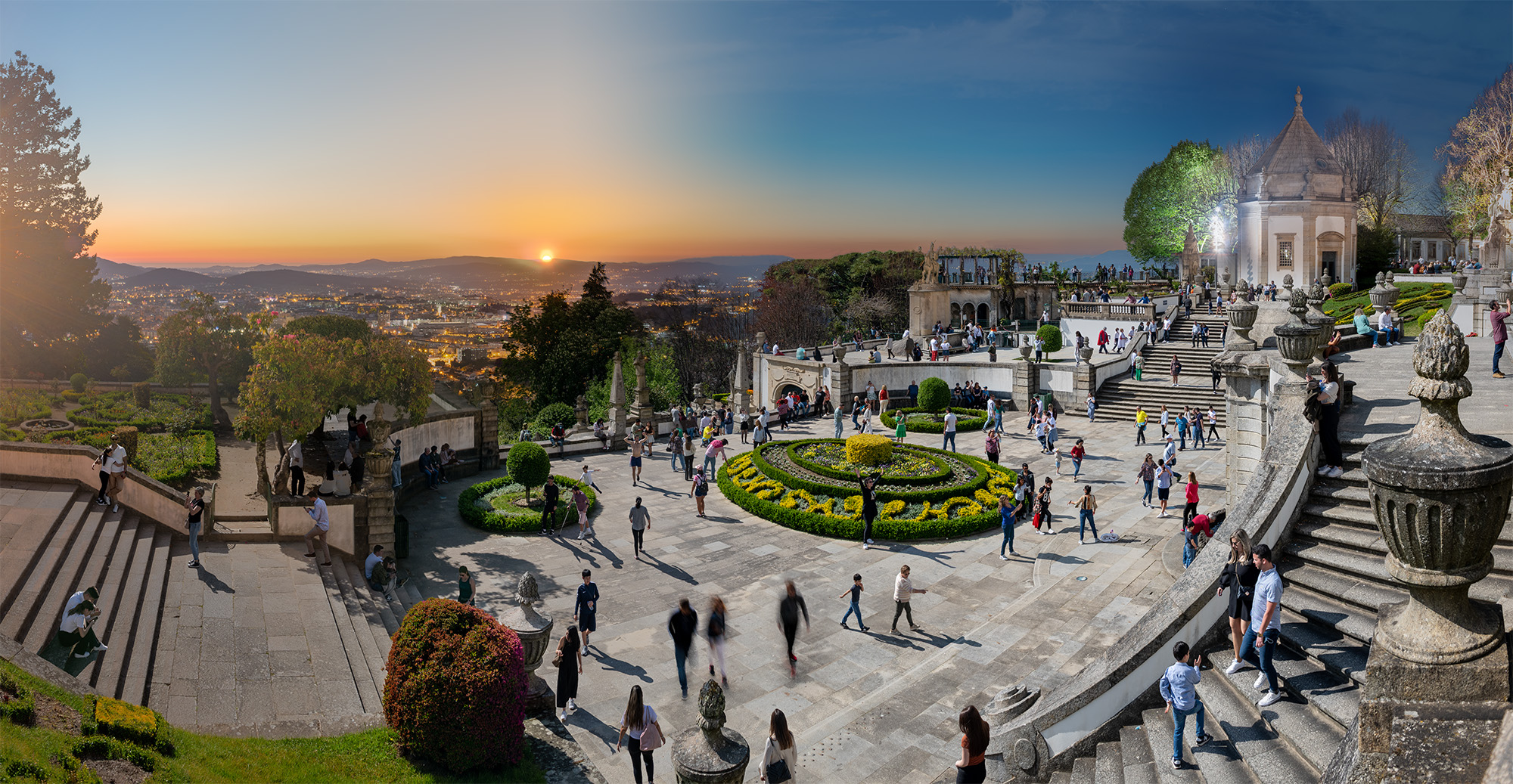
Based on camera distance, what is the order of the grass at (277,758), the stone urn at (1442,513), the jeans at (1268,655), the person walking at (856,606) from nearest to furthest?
the stone urn at (1442,513) → the jeans at (1268,655) → the grass at (277,758) → the person walking at (856,606)

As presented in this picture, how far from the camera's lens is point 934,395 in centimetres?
3116

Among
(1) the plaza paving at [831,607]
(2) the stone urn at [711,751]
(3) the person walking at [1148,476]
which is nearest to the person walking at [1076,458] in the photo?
(1) the plaza paving at [831,607]

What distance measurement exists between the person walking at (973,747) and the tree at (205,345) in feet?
103

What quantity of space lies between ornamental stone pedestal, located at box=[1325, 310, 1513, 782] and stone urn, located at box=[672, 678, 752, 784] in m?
4.89

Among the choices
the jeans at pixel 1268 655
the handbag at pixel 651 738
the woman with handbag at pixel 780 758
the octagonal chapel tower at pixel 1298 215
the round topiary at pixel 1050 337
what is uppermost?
the octagonal chapel tower at pixel 1298 215

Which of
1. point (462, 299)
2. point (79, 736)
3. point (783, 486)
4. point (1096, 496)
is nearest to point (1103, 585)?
point (1096, 496)

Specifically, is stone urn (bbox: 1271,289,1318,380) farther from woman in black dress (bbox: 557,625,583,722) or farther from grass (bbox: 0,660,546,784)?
grass (bbox: 0,660,546,784)

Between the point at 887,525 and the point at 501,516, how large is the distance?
868 cm

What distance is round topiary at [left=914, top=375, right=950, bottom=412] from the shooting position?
31188 mm

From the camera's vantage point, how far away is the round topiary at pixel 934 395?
102ft

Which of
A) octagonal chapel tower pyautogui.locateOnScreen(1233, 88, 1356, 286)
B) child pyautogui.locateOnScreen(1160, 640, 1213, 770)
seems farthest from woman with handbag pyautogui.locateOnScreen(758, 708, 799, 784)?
octagonal chapel tower pyautogui.locateOnScreen(1233, 88, 1356, 286)

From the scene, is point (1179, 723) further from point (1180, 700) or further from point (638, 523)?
point (638, 523)

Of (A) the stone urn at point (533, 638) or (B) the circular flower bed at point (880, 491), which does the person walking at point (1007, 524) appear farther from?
(A) the stone urn at point (533, 638)

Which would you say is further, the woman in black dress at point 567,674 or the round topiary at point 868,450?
the round topiary at point 868,450
